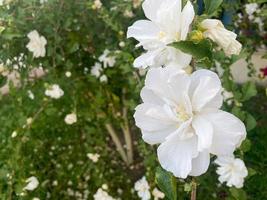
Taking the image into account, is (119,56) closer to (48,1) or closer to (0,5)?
(48,1)

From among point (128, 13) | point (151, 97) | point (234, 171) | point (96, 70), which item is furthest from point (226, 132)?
point (96, 70)

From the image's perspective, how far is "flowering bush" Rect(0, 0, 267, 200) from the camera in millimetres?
803

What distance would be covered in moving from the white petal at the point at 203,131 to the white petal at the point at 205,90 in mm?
22

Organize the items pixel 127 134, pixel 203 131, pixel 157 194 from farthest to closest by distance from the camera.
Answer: pixel 127 134 → pixel 157 194 → pixel 203 131

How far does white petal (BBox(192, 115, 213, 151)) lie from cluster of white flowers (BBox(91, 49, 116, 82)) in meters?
1.49

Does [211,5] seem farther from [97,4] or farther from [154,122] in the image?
[97,4]

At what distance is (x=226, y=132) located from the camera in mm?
764

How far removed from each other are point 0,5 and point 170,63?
52.4 inches

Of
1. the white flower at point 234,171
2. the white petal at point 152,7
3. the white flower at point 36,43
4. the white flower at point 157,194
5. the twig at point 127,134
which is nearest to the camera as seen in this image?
the white petal at point 152,7

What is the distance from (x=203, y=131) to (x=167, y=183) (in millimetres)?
301

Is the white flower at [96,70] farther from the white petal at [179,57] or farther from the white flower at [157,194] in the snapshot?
the white petal at [179,57]

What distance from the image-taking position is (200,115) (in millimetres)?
803

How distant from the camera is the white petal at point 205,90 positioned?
775mm

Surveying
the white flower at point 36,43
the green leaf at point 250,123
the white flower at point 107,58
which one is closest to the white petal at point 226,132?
the green leaf at point 250,123
